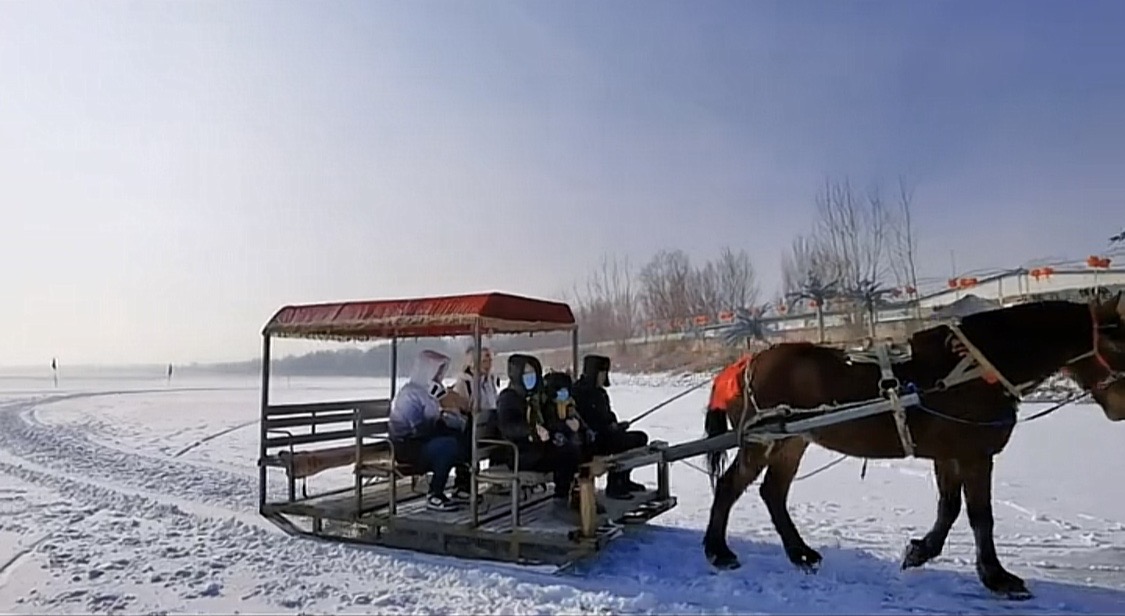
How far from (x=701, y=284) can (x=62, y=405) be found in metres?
29.3

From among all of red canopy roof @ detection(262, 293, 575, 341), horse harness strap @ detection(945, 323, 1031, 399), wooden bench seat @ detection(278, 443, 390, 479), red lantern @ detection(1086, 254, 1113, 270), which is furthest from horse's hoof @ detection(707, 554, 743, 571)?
red lantern @ detection(1086, 254, 1113, 270)

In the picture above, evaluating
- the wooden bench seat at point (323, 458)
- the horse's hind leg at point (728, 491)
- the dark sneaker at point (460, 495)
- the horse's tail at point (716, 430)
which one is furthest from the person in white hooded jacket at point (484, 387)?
the horse's hind leg at point (728, 491)

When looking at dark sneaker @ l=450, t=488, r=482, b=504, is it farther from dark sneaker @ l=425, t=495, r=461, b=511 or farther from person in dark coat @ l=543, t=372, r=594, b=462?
person in dark coat @ l=543, t=372, r=594, b=462

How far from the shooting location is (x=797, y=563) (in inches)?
240

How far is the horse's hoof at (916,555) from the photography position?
5.91 m

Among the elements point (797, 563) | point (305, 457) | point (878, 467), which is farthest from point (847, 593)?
→ point (878, 467)

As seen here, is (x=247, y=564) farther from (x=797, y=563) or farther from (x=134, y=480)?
(x=134, y=480)

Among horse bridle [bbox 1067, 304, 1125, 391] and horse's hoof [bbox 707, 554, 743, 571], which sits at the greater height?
horse bridle [bbox 1067, 304, 1125, 391]

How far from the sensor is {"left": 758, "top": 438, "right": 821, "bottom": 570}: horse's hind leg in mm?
6211

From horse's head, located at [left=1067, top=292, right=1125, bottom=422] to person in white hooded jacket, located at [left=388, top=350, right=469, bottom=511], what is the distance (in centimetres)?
487

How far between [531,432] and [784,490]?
6.69ft

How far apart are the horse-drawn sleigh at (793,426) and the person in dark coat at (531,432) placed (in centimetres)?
25

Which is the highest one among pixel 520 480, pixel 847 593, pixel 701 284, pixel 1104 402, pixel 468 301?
pixel 701 284

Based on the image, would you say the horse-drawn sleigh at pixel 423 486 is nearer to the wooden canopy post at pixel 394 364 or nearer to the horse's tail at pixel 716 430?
the horse's tail at pixel 716 430
